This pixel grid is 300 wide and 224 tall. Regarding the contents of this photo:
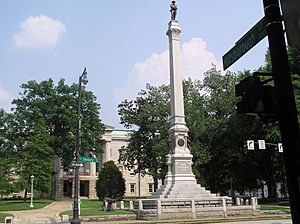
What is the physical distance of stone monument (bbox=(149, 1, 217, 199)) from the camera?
29266mm

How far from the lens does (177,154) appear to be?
30.5 meters

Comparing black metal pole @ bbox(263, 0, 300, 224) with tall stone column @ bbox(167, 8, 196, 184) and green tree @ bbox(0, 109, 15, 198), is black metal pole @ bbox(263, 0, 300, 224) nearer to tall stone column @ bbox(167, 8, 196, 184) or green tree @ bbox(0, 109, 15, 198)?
tall stone column @ bbox(167, 8, 196, 184)

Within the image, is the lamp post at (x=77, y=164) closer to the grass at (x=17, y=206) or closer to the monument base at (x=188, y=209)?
the monument base at (x=188, y=209)

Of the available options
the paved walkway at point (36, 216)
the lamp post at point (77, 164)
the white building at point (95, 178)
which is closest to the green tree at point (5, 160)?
the white building at point (95, 178)

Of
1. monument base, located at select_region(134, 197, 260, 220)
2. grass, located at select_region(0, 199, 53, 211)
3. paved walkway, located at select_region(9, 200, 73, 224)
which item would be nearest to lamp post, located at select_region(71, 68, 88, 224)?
paved walkway, located at select_region(9, 200, 73, 224)

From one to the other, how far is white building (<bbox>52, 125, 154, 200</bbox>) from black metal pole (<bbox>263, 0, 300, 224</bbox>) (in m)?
49.8

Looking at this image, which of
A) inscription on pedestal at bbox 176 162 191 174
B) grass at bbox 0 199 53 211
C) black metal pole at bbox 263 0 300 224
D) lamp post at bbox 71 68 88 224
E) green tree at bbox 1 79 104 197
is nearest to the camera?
black metal pole at bbox 263 0 300 224

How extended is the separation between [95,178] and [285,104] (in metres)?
68.5

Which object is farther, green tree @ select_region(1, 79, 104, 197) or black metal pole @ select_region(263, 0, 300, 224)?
green tree @ select_region(1, 79, 104, 197)

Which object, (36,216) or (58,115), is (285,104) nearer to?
(36,216)

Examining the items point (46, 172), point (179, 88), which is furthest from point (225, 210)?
point (46, 172)

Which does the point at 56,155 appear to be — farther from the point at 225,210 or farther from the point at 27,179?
→ the point at 225,210

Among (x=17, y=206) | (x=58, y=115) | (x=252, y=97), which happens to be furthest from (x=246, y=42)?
(x=58, y=115)

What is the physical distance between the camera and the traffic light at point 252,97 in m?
4.30
